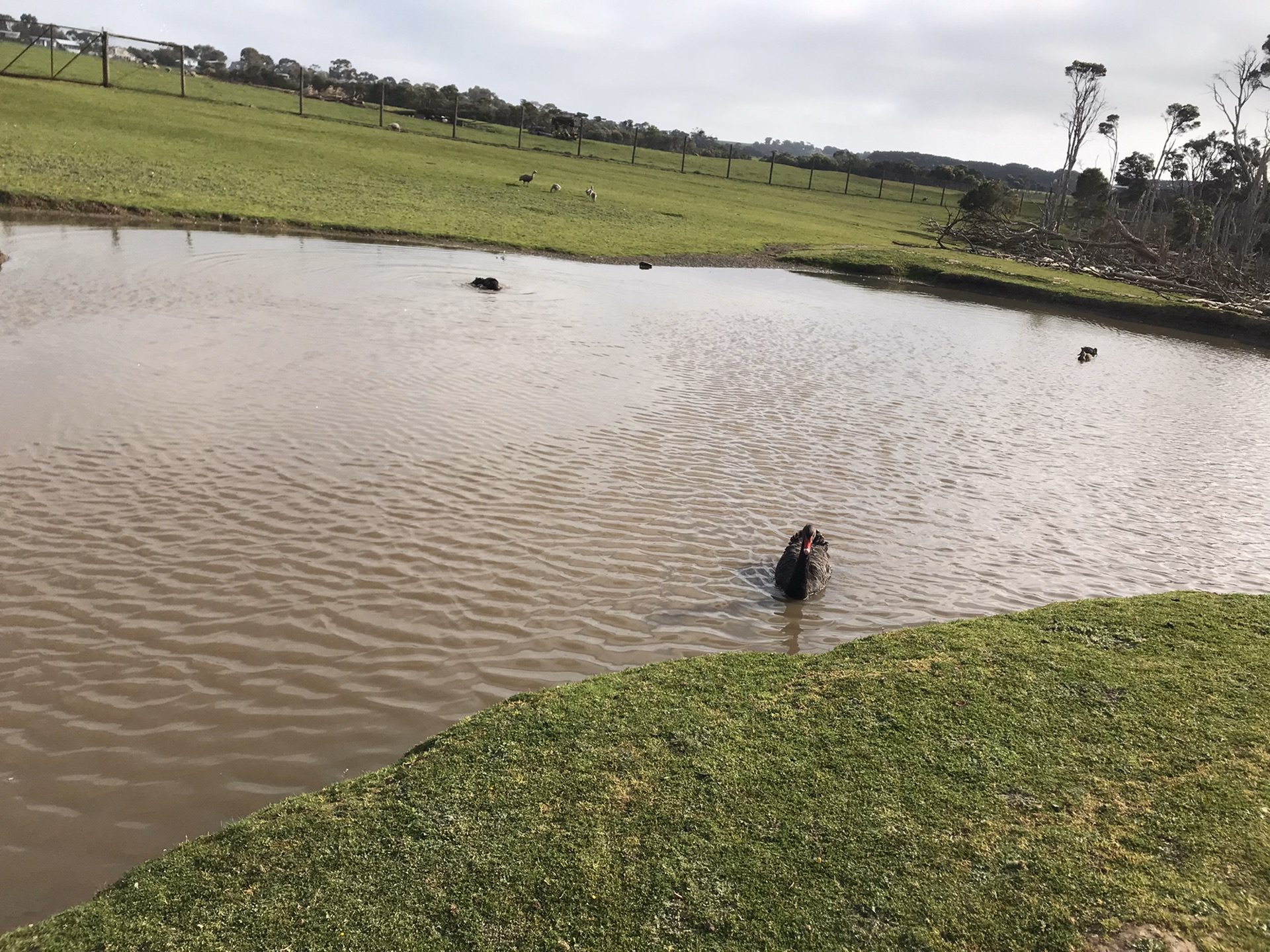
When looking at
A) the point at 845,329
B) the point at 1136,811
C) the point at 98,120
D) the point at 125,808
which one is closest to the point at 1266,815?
the point at 1136,811

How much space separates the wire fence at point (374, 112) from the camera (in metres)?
52.1

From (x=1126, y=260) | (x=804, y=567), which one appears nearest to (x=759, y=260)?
(x=1126, y=260)

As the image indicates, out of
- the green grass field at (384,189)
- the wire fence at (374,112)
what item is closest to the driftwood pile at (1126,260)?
the green grass field at (384,189)

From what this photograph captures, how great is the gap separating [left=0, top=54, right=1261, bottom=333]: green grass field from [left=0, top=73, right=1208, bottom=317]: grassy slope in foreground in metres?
0.12

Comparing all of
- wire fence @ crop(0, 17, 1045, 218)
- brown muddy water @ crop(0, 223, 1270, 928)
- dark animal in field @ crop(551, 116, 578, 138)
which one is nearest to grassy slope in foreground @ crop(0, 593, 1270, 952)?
brown muddy water @ crop(0, 223, 1270, 928)

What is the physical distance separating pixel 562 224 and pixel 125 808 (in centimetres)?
3398

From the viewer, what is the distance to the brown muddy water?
18.6 ft

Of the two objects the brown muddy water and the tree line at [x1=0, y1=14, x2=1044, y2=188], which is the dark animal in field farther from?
the brown muddy water

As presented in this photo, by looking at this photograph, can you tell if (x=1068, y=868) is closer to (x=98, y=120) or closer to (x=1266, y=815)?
(x=1266, y=815)

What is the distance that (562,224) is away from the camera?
36.1 meters

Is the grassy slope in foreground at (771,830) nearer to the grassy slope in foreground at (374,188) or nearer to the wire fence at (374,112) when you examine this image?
the grassy slope in foreground at (374,188)

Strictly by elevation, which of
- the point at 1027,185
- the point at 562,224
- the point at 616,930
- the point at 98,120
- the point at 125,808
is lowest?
the point at 125,808

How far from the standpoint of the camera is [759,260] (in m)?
36.8

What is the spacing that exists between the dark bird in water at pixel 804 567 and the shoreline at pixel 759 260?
1953cm
